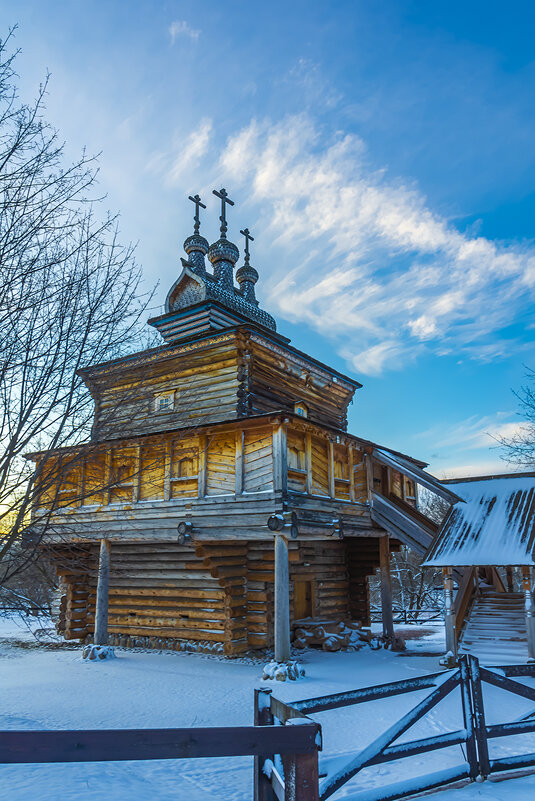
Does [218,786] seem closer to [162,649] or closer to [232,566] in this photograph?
[232,566]

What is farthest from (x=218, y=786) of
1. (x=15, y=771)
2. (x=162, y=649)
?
(x=162, y=649)

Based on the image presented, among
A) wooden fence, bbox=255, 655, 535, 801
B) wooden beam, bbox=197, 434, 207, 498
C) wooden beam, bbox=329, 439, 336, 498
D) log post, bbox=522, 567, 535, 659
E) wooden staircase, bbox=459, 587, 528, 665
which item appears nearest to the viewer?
wooden fence, bbox=255, 655, 535, 801

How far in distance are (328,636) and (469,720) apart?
1184cm

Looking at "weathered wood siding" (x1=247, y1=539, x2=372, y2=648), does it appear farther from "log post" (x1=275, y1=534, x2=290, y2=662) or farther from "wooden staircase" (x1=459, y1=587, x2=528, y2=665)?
"wooden staircase" (x1=459, y1=587, x2=528, y2=665)

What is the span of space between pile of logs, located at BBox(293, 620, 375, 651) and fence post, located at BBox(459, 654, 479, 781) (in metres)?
11.4

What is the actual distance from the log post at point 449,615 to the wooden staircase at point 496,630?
0.32 meters

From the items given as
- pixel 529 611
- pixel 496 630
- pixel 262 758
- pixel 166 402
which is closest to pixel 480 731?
pixel 262 758

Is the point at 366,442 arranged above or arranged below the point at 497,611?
above

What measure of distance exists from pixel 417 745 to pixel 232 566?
11.4 m

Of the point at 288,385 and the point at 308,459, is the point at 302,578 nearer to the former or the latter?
the point at 308,459

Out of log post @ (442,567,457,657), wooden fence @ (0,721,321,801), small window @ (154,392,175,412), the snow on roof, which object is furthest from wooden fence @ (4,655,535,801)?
small window @ (154,392,175,412)

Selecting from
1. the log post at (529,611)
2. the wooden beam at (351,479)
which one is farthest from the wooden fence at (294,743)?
the wooden beam at (351,479)

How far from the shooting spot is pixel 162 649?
1670 cm

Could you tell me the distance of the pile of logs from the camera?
53.5 ft
